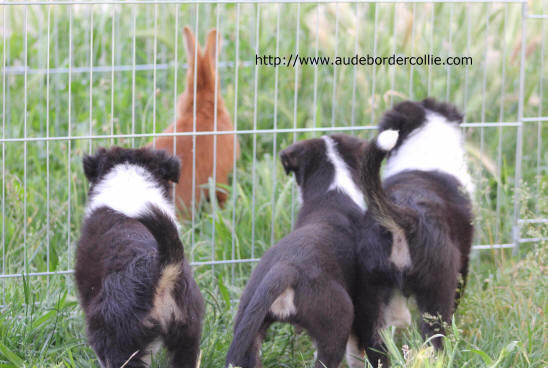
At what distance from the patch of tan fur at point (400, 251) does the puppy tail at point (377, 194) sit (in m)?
0.02

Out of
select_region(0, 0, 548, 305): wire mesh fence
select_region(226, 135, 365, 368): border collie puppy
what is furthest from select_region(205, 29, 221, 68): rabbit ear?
select_region(226, 135, 365, 368): border collie puppy

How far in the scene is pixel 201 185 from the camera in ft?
15.5

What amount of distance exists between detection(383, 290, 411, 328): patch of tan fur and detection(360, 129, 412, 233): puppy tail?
356mm

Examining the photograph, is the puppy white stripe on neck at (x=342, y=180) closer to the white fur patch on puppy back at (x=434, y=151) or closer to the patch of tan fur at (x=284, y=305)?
the white fur patch on puppy back at (x=434, y=151)

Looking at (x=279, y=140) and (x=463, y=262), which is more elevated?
(x=279, y=140)

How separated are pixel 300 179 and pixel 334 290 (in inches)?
31.5

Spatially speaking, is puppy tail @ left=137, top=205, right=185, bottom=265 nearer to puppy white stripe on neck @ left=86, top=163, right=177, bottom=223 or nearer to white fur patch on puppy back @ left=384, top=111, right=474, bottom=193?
puppy white stripe on neck @ left=86, top=163, right=177, bottom=223

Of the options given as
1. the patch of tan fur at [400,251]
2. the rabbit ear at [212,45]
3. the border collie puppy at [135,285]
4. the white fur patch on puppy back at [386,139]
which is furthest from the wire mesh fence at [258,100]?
the white fur patch on puppy back at [386,139]

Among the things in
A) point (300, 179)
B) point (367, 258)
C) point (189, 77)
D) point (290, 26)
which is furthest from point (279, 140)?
point (367, 258)

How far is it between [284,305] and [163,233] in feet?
1.82

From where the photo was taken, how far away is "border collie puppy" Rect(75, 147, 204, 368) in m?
2.87

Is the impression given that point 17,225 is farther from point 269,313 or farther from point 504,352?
point 504,352

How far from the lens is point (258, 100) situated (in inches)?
228

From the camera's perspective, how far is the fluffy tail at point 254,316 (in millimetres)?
2867
